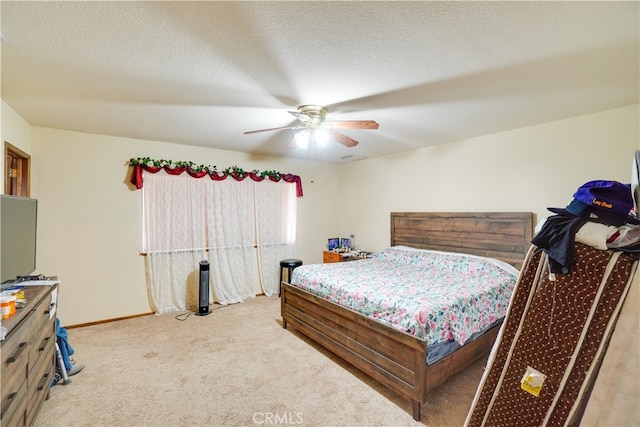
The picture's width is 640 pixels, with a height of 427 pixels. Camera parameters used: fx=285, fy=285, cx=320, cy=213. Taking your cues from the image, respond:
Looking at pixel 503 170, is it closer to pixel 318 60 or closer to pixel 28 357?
pixel 318 60

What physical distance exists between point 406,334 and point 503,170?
2623 millimetres

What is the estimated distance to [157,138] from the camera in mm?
3893

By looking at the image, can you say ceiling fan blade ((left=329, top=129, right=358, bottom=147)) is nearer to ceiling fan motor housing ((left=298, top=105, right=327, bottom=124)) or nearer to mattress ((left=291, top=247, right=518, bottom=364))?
ceiling fan motor housing ((left=298, top=105, right=327, bottom=124))

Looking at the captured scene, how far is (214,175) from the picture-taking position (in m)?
4.41

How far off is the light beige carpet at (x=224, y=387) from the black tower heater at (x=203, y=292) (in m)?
0.60

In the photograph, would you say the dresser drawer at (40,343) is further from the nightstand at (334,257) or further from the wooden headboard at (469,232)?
the wooden headboard at (469,232)

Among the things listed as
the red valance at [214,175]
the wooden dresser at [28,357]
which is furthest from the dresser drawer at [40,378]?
the red valance at [214,175]

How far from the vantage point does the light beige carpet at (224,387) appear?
80.0 inches

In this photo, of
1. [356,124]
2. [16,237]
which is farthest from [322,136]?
[16,237]

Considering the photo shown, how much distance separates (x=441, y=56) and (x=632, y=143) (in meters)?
2.37

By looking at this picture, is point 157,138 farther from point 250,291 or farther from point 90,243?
point 250,291

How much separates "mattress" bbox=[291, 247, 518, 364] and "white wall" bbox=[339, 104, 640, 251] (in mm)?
848

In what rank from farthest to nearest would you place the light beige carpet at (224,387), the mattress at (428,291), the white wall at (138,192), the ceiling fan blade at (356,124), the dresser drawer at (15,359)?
the white wall at (138,192)
the ceiling fan blade at (356,124)
the mattress at (428,291)
the light beige carpet at (224,387)
the dresser drawer at (15,359)

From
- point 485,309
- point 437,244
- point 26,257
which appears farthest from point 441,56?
point 26,257
